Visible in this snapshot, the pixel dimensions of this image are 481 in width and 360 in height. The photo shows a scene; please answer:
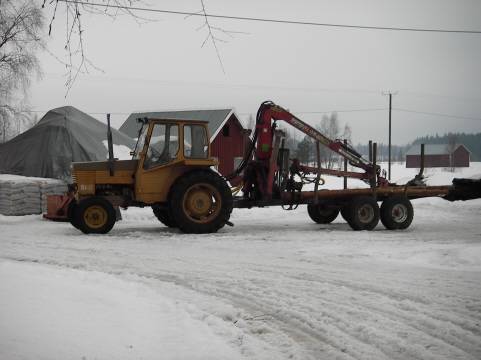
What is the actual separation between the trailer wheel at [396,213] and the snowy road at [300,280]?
317 mm

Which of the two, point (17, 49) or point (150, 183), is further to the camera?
point (17, 49)

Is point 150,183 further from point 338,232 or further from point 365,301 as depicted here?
point 365,301

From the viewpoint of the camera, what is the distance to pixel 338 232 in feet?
43.2

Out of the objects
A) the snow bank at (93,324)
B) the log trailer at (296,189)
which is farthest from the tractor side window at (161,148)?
the snow bank at (93,324)

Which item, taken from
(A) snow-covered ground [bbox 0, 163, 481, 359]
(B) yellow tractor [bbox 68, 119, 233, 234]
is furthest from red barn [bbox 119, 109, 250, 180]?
(A) snow-covered ground [bbox 0, 163, 481, 359]

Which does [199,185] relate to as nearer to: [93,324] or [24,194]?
[24,194]

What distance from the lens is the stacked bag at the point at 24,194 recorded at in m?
16.6

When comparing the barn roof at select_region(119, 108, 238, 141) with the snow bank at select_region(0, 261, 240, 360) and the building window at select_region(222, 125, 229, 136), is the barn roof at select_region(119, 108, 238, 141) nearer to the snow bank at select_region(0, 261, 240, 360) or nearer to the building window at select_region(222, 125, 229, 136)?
the building window at select_region(222, 125, 229, 136)

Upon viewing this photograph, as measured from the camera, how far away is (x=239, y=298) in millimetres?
6496

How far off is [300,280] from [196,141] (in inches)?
245

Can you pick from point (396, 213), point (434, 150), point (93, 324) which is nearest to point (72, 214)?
point (396, 213)

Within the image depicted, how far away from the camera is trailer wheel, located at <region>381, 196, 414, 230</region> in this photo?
1398 cm

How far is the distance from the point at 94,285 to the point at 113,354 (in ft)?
7.66

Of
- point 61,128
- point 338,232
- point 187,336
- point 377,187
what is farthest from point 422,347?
point 61,128
